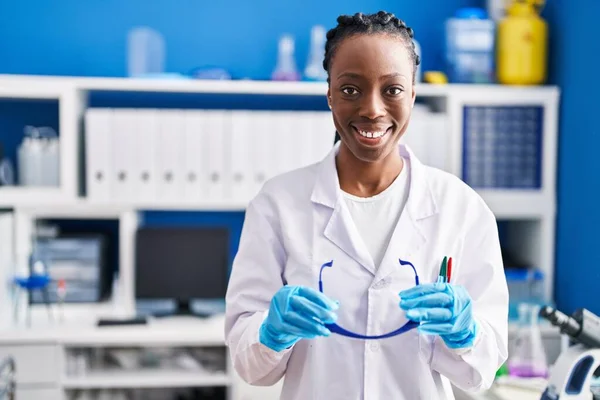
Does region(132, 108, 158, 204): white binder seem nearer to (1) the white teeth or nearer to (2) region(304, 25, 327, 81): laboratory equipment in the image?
(2) region(304, 25, 327, 81): laboratory equipment

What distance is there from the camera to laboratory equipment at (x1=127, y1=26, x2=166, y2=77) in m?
3.06

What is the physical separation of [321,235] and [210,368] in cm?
164

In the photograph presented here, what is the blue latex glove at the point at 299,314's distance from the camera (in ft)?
3.81

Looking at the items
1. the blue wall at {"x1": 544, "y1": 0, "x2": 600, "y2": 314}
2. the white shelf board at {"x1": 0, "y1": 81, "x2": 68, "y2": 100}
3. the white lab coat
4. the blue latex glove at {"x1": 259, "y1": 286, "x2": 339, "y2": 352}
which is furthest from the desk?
the blue latex glove at {"x1": 259, "y1": 286, "x2": 339, "y2": 352}

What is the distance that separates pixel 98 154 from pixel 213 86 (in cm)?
48

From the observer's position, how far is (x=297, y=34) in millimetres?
3246

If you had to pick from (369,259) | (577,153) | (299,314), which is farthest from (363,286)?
(577,153)

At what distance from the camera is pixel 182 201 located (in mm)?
2939

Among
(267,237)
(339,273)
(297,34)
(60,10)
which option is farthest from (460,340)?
(60,10)

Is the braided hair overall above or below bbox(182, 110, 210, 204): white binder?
above

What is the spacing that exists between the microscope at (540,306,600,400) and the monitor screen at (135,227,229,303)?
148cm

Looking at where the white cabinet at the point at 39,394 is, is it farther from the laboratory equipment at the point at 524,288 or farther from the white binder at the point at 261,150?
the laboratory equipment at the point at 524,288

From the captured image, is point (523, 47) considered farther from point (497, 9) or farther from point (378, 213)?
point (378, 213)

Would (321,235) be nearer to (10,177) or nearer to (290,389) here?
(290,389)
